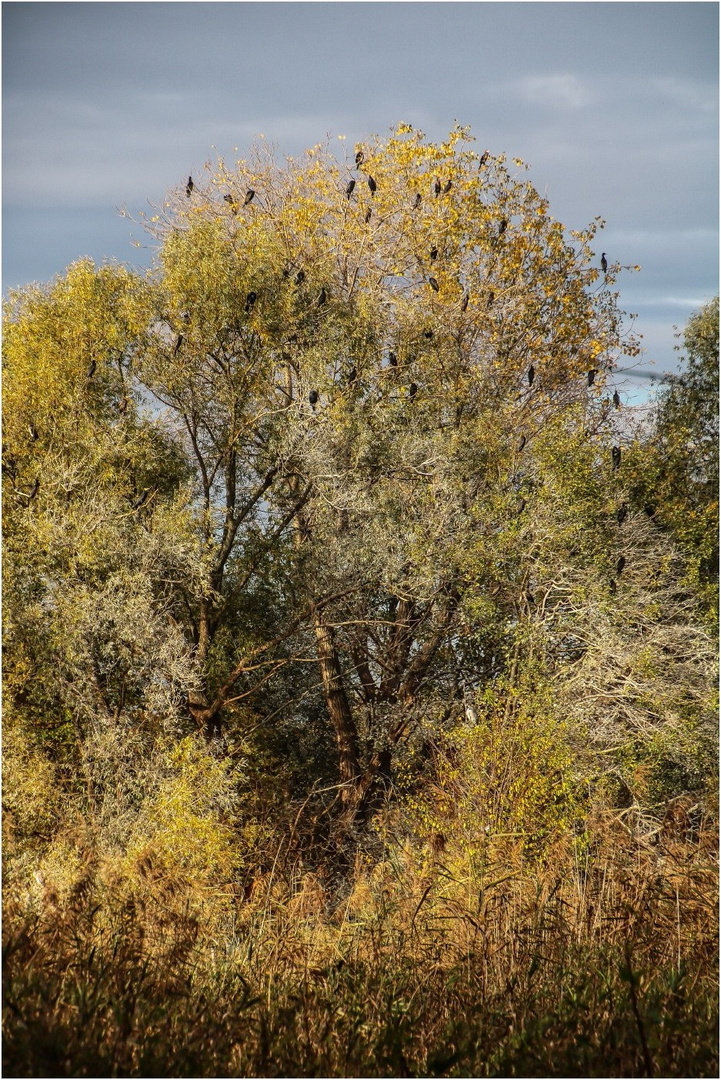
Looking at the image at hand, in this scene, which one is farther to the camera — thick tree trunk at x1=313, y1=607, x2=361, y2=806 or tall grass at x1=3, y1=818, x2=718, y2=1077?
thick tree trunk at x1=313, y1=607, x2=361, y2=806

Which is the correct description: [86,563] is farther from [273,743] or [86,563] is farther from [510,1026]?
[510,1026]

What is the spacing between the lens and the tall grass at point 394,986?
9.54ft

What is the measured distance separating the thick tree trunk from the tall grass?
9316 mm

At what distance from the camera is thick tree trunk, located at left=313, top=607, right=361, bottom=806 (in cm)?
1422

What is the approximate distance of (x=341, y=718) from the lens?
1470 cm

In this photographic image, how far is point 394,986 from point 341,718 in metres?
11.3

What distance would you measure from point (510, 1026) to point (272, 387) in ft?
34.9

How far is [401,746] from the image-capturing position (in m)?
14.1

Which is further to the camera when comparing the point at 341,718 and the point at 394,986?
the point at 341,718

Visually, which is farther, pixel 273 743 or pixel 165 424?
pixel 273 743

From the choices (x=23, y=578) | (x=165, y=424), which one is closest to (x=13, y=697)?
(x=23, y=578)

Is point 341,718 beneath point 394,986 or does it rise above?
beneath

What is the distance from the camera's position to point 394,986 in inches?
138

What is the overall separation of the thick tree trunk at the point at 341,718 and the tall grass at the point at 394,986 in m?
→ 9.32
